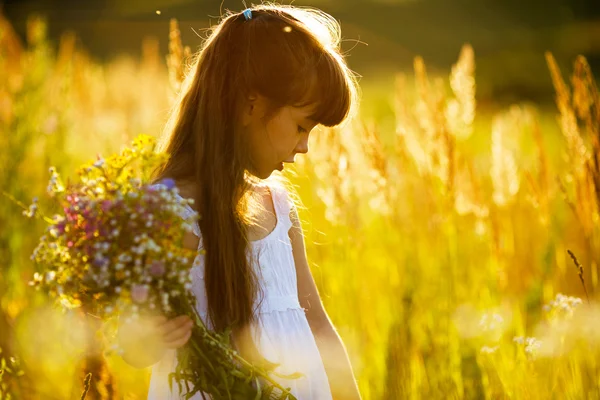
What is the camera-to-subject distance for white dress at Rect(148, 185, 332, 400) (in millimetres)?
1649

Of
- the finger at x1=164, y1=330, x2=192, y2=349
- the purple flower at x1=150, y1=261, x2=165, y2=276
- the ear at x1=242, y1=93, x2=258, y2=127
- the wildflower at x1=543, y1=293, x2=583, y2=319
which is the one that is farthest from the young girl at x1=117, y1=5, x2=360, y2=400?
the wildflower at x1=543, y1=293, x2=583, y2=319

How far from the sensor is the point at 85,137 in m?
4.64

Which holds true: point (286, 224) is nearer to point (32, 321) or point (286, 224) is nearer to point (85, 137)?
point (32, 321)

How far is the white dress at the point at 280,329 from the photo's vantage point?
64.9 inches

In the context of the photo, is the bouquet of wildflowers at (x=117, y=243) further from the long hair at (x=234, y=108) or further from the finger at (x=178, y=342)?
the long hair at (x=234, y=108)

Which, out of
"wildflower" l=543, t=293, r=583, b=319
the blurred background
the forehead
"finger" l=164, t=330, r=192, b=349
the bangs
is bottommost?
"wildflower" l=543, t=293, r=583, b=319

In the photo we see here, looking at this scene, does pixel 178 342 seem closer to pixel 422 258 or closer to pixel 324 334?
pixel 324 334

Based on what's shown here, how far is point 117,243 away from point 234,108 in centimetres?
58

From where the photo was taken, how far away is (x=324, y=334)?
1917mm

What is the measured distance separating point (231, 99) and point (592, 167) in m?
1.02

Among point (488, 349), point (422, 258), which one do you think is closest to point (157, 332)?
point (488, 349)

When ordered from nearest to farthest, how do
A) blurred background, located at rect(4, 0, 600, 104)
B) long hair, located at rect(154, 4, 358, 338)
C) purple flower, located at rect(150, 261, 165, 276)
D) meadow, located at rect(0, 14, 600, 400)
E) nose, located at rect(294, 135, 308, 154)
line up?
purple flower, located at rect(150, 261, 165, 276) < long hair, located at rect(154, 4, 358, 338) < nose, located at rect(294, 135, 308, 154) < meadow, located at rect(0, 14, 600, 400) < blurred background, located at rect(4, 0, 600, 104)

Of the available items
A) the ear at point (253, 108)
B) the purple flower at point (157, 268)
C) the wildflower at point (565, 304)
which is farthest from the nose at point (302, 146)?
the wildflower at point (565, 304)

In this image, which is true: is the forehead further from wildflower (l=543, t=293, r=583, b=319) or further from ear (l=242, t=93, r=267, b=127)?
wildflower (l=543, t=293, r=583, b=319)
